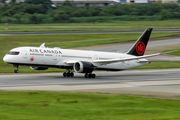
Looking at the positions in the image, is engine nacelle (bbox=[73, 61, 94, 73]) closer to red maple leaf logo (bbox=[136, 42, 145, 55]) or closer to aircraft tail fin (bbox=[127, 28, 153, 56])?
aircraft tail fin (bbox=[127, 28, 153, 56])

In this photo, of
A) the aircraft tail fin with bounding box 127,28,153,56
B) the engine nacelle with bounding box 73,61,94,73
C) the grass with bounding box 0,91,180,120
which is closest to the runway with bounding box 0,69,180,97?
the engine nacelle with bounding box 73,61,94,73

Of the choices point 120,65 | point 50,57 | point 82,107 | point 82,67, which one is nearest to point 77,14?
point 120,65

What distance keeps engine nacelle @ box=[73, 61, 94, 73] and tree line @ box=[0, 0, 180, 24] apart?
342ft

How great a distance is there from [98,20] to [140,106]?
13470 centimetres

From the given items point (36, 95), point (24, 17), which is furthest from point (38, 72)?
point (24, 17)

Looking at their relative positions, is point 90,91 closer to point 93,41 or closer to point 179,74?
point 179,74

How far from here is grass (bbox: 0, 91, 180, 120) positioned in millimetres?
20062

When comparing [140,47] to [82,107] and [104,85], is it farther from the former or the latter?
[82,107]

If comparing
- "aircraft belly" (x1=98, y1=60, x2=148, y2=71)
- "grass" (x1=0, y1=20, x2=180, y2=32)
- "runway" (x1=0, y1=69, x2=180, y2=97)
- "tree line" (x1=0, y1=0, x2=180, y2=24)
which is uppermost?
"tree line" (x1=0, y1=0, x2=180, y2=24)

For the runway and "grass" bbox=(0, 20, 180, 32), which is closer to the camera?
the runway

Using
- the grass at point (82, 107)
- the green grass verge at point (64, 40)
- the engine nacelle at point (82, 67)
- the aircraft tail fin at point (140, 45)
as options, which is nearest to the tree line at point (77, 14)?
the green grass verge at point (64, 40)

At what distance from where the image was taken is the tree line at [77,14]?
150262 mm

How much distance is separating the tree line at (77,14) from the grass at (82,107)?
11787cm

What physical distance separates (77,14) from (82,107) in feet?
492
